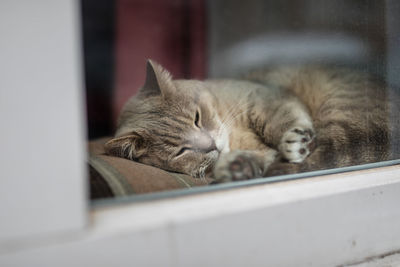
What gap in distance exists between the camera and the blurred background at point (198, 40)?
1.22 m

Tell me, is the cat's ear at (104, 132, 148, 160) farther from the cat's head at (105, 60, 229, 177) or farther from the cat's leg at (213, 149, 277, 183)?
the cat's leg at (213, 149, 277, 183)

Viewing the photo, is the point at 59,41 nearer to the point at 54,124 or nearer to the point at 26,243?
the point at 54,124

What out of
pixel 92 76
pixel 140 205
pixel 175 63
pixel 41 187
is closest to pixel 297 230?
pixel 140 205

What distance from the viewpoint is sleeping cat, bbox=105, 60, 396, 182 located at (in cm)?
100

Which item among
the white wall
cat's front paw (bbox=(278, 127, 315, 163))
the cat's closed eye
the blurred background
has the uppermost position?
the blurred background

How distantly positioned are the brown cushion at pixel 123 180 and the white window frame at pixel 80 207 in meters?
0.09

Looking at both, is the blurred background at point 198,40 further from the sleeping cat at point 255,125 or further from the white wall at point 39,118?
the white wall at point 39,118

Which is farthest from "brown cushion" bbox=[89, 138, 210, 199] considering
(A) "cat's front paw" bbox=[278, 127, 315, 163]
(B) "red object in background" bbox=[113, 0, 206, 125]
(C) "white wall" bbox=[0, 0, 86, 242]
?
(B) "red object in background" bbox=[113, 0, 206, 125]

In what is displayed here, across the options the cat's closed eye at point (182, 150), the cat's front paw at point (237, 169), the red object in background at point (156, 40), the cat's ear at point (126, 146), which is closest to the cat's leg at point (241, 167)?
the cat's front paw at point (237, 169)

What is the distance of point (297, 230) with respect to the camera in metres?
0.72

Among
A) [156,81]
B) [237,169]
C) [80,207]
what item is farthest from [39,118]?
[156,81]

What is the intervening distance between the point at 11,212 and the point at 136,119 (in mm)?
823

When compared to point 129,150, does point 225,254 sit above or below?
below

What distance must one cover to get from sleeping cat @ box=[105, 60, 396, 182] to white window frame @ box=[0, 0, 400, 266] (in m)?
0.18
